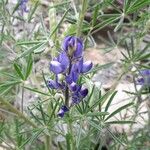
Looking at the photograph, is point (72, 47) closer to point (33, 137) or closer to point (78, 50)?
point (78, 50)

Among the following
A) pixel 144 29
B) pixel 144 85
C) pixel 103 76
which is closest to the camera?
pixel 144 29

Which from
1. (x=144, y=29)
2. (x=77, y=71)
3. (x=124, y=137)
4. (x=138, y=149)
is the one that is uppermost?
(x=144, y=29)

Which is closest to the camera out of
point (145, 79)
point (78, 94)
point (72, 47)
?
point (72, 47)

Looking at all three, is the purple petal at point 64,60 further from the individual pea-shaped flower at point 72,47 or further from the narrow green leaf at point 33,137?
the narrow green leaf at point 33,137

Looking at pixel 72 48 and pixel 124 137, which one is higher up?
pixel 72 48

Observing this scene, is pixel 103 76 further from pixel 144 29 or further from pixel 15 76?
pixel 15 76

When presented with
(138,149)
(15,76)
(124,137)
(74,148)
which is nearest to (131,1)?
(15,76)

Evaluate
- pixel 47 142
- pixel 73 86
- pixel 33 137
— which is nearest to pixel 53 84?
pixel 73 86

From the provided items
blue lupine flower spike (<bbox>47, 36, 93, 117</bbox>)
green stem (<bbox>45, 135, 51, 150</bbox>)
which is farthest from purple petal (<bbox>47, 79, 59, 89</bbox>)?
green stem (<bbox>45, 135, 51, 150</bbox>)

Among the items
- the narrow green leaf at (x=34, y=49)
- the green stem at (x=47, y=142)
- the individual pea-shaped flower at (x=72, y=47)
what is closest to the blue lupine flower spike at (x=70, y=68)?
the individual pea-shaped flower at (x=72, y=47)
